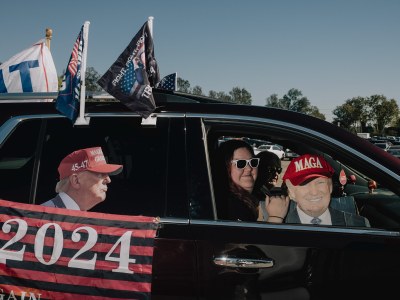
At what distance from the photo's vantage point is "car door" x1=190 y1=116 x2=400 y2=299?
1.97 meters

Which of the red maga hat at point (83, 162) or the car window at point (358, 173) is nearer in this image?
the car window at point (358, 173)

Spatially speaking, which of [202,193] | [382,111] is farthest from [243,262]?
[382,111]

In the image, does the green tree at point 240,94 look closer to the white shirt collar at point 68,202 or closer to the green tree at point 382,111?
the green tree at point 382,111

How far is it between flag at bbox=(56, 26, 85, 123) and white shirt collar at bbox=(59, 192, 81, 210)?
42cm

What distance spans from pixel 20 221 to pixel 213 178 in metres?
1.08

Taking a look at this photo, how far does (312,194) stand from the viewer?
8.05 ft

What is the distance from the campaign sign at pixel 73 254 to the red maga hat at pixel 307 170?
947mm

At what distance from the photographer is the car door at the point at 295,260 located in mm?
1966

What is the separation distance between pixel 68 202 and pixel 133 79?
2.56 feet

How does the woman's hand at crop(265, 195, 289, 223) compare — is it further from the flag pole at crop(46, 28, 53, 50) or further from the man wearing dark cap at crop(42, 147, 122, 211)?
the flag pole at crop(46, 28, 53, 50)

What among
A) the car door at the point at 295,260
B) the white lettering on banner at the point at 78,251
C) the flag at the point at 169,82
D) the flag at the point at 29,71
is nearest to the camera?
the car door at the point at 295,260

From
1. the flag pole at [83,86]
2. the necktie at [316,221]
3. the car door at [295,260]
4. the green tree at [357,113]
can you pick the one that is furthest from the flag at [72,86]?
the green tree at [357,113]

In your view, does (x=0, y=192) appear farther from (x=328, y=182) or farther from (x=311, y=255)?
(x=328, y=182)

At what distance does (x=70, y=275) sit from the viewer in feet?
6.86
